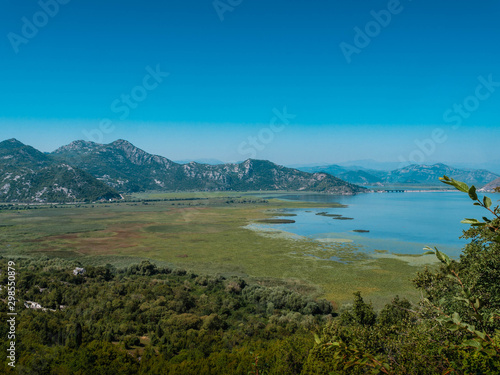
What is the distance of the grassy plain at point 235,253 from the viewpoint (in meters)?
39.6

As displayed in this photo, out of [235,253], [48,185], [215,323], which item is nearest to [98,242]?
[235,253]

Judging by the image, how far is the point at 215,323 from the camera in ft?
81.2

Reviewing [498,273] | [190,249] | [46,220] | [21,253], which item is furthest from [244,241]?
[46,220]

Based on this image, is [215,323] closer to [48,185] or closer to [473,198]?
[473,198]

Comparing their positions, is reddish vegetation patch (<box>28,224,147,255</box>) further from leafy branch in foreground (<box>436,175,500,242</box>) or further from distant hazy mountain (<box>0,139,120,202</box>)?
distant hazy mountain (<box>0,139,120,202</box>)

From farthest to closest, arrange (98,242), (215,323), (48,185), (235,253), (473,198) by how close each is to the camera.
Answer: (48,185) → (98,242) → (235,253) → (215,323) → (473,198)

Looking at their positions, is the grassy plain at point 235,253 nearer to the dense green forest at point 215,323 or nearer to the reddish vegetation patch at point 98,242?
the reddish vegetation patch at point 98,242

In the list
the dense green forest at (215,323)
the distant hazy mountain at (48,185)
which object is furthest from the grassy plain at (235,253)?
the distant hazy mountain at (48,185)

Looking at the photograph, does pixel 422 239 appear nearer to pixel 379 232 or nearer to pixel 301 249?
pixel 379 232

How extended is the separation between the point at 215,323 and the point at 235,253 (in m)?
30.2

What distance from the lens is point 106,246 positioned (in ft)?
198

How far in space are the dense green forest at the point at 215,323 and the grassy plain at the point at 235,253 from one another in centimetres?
678

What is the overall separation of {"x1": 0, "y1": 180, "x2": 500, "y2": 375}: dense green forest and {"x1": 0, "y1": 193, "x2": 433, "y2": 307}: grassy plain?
6.78 metres

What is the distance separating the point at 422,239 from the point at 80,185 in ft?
603
